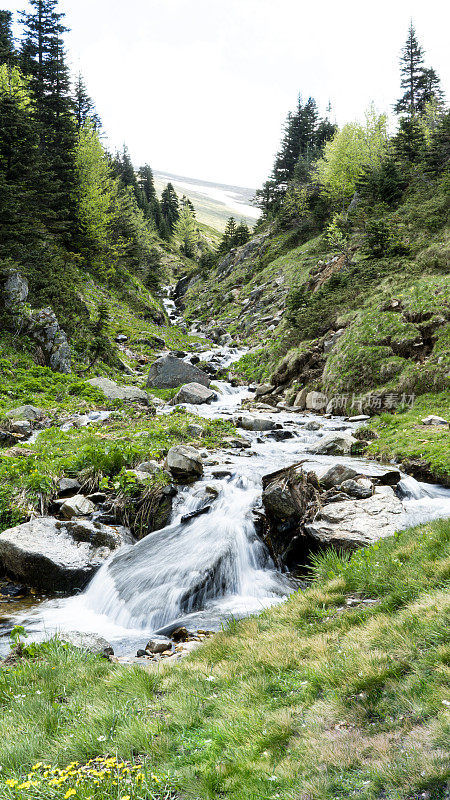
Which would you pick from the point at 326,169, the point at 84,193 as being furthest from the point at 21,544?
the point at 326,169

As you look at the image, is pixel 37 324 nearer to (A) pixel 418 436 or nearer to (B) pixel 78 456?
(B) pixel 78 456

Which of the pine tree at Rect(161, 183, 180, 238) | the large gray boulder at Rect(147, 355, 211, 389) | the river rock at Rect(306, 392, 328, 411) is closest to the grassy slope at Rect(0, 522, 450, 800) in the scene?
the river rock at Rect(306, 392, 328, 411)

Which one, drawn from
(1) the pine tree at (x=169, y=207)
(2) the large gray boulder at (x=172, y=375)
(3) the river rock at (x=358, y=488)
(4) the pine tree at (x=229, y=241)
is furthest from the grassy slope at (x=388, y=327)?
(1) the pine tree at (x=169, y=207)

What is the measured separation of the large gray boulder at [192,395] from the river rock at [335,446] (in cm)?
932

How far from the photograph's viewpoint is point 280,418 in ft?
65.4

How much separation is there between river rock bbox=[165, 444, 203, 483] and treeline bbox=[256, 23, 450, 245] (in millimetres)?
26021

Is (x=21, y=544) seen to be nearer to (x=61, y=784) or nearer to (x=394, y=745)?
(x=61, y=784)

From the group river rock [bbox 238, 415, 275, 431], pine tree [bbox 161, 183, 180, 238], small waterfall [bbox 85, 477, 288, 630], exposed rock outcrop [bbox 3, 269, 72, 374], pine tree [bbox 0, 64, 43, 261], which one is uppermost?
pine tree [bbox 161, 183, 180, 238]

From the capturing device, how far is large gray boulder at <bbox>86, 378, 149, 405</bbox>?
20.5 m

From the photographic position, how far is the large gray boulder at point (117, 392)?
20.5 m

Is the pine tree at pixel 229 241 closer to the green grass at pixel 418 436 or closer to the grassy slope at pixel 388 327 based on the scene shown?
the grassy slope at pixel 388 327

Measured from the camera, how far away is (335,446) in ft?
48.1

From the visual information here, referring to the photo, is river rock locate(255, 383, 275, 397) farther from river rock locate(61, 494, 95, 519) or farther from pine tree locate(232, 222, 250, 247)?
pine tree locate(232, 222, 250, 247)

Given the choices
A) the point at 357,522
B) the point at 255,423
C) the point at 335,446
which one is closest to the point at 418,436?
the point at 335,446
